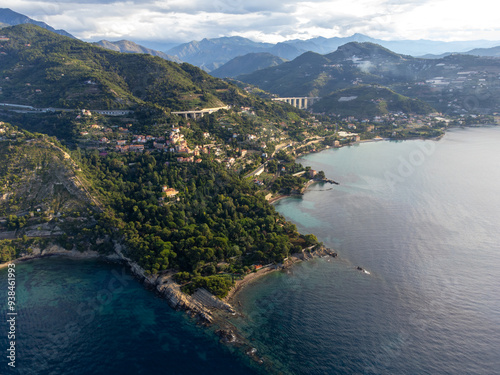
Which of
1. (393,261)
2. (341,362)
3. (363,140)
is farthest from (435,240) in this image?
(363,140)

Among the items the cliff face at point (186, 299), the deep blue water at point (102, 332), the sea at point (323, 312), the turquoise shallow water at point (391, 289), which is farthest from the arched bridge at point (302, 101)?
the deep blue water at point (102, 332)

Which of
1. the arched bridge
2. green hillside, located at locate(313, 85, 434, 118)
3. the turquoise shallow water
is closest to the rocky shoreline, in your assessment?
the turquoise shallow water

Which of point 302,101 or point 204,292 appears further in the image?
point 302,101

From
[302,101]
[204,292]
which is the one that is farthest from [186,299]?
[302,101]

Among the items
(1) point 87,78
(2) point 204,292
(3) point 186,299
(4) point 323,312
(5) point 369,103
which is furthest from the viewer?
(5) point 369,103

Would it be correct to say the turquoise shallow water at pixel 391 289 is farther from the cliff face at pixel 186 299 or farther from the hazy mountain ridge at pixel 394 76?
the hazy mountain ridge at pixel 394 76

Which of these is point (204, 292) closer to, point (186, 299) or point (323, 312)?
point (186, 299)

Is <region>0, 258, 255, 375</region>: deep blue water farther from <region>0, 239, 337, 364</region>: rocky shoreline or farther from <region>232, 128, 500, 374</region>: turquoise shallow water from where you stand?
<region>232, 128, 500, 374</region>: turquoise shallow water
